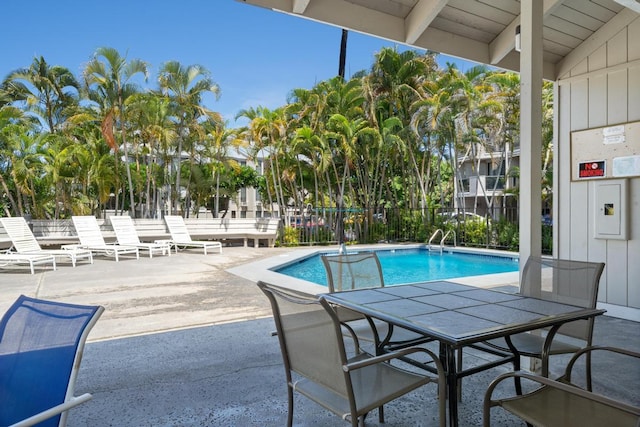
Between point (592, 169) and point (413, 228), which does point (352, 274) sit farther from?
point (413, 228)

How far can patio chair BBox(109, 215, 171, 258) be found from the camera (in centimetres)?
1045

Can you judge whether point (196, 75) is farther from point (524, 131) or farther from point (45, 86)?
point (524, 131)

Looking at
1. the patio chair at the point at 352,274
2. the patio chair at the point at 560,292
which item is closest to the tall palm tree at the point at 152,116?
the patio chair at the point at 352,274

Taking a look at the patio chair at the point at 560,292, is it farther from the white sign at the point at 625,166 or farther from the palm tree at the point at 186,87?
the palm tree at the point at 186,87

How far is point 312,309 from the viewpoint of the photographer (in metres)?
1.69

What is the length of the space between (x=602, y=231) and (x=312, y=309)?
395cm

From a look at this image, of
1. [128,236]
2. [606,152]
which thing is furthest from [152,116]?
[606,152]

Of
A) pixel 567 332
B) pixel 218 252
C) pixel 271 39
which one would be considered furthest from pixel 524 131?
pixel 271 39

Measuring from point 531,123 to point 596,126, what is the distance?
2022 millimetres

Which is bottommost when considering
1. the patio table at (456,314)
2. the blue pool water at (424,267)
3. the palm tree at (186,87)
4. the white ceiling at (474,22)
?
the blue pool water at (424,267)

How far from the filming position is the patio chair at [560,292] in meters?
2.40

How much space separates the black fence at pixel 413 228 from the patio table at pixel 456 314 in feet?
28.2

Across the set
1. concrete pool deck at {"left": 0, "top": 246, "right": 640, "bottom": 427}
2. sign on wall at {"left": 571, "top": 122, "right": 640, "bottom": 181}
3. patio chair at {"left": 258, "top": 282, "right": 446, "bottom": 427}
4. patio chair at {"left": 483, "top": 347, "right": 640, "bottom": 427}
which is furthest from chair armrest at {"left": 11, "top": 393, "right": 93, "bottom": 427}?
sign on wall at {"left": 571, "top": 122, "right": 640, "bottom": 181}

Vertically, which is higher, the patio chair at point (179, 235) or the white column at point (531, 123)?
the white column at point (531, 123)
